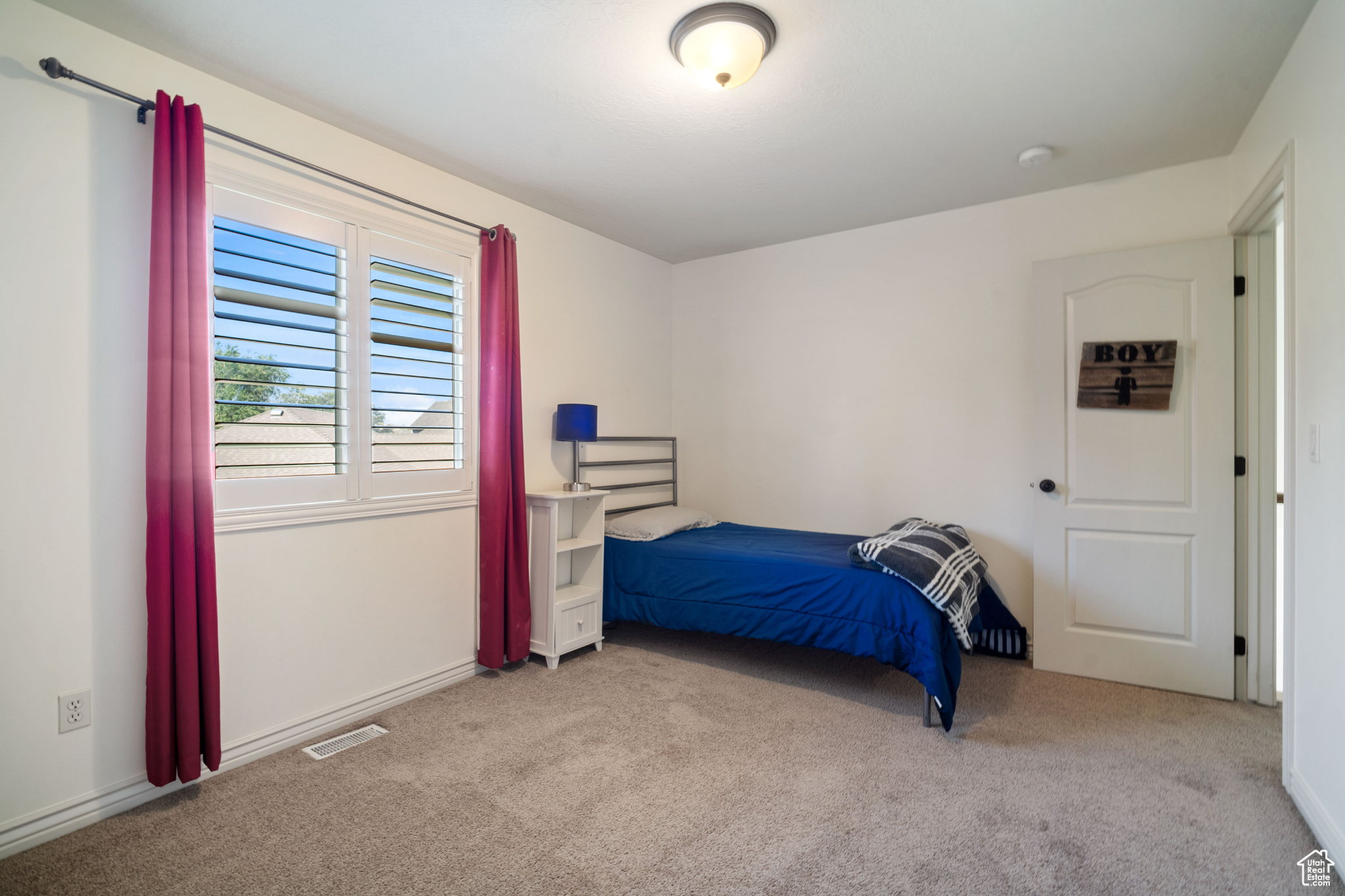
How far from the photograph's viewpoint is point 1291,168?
2100 mm

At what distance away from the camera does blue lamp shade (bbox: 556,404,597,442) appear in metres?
3.57

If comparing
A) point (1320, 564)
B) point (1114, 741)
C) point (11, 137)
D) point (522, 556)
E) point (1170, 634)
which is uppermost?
point (11, 137)

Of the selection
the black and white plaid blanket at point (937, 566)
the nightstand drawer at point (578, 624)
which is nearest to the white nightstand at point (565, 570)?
the nightstand drawer at point (578, 624)

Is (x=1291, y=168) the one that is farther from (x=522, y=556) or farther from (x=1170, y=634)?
(x=522, y=556)

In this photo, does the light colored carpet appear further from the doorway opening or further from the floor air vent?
the doorway opening

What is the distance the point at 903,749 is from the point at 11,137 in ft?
11.8

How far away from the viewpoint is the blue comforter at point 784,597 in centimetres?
262

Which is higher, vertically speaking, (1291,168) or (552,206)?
(552,206)

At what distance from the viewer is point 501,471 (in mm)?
3127

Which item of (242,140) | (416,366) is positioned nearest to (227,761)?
(416,366)

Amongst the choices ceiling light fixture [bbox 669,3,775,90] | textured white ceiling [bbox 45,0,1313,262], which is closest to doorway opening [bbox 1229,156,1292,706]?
textured white ceiling [bbox 45,0,1313,262]

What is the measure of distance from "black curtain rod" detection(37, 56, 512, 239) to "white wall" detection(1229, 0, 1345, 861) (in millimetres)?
3178

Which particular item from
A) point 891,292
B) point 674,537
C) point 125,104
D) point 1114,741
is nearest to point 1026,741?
point 1114,741

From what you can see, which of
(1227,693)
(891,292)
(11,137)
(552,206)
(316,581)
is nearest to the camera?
(11,137)
